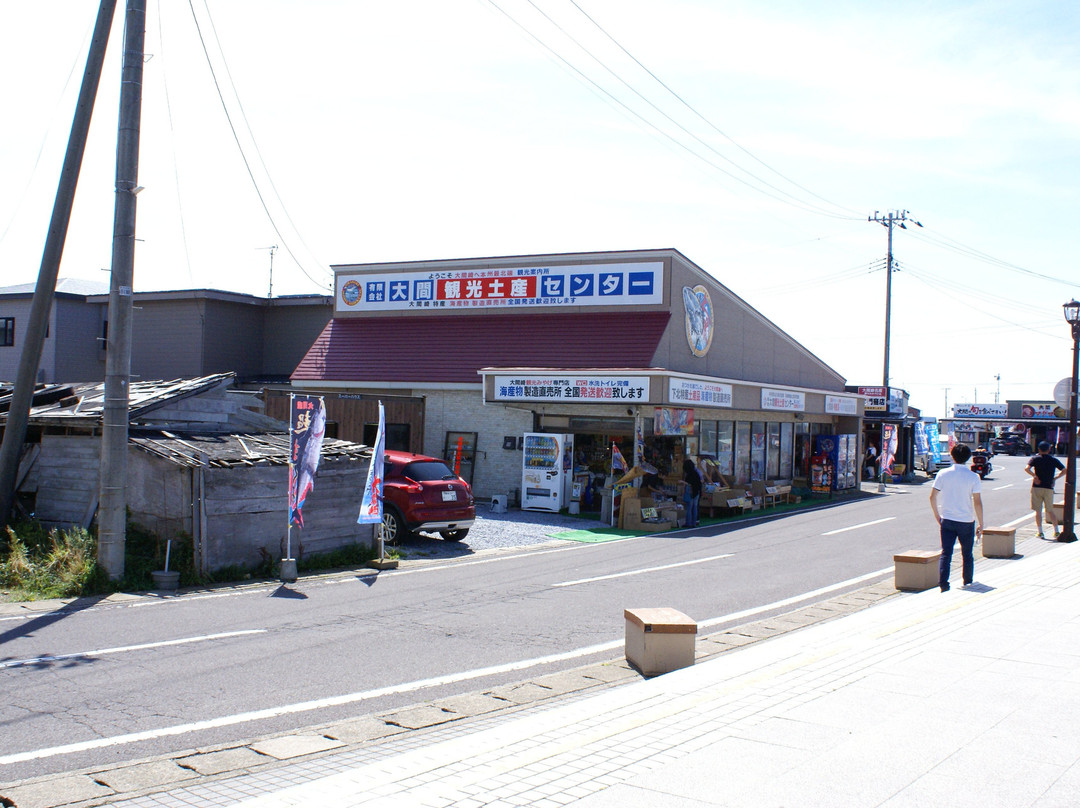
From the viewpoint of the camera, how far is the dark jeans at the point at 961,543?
34.3ft

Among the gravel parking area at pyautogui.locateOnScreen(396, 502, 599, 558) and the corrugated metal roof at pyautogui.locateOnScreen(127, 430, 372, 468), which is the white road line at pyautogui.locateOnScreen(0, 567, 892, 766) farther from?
the gravel parking area at pyautogui.locateOnScreen(396, 502, 599, 558)

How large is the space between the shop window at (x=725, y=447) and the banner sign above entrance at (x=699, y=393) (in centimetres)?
254

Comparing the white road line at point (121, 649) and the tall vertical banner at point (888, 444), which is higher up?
the tall vertical banner at point (888, 444)

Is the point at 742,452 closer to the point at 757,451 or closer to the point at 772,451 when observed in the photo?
the point at 757,451

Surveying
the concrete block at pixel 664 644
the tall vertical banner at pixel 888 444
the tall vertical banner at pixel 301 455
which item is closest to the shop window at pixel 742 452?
the tall vertical banner at pixel 888 444

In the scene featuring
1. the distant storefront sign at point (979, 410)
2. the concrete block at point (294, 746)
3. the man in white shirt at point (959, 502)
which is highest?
the distant storefront sign at point (979, 410)

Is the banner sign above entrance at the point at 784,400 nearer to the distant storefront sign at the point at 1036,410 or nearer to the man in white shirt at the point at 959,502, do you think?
the man in white shirt at the point at 959,502

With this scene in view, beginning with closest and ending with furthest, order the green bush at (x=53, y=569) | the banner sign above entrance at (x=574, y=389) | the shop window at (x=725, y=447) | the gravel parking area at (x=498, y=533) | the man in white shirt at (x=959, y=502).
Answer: the man in white shirt at (x=959, y=502), the green bush at (x=53, y=569), the gravel parking area at (x=498, y=533), the banner sign above entrance at (x=574, y=389), the shop window at (x=725, y=447)

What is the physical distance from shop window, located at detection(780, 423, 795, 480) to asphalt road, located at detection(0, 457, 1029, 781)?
16897 mm

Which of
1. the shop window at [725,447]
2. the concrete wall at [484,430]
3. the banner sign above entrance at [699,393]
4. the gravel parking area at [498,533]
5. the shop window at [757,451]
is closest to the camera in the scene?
the gravel parking area at [498,533]

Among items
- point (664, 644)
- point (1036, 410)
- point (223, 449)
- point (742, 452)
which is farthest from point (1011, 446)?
point (664, 644)

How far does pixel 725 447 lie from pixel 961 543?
17.4 meters

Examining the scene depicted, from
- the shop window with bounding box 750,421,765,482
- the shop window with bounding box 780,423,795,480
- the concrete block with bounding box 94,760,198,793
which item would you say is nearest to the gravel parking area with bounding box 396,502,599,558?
the concrete block with bounding box 94,760,198,793

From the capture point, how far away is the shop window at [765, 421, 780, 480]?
31.6 metres
